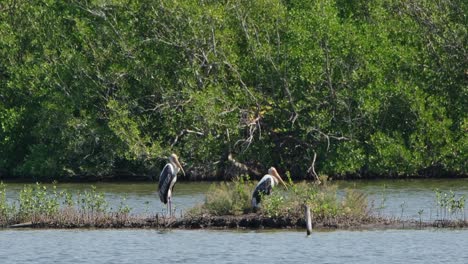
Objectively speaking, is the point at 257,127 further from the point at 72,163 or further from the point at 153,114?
the point at 72,163

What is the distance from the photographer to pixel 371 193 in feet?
107

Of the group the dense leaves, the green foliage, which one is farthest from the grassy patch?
the dense leaves

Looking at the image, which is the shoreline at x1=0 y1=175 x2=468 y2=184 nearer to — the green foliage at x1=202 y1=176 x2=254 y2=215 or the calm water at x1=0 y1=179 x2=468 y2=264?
the green foliage at x1=202 y1=176 x2=254 y2=215

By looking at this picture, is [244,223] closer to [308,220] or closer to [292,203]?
[292,203]

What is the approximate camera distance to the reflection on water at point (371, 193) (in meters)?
28.8

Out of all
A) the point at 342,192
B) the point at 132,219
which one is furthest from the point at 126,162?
the point at 132,219

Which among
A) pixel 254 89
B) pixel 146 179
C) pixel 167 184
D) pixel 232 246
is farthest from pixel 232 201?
pixel 146 179

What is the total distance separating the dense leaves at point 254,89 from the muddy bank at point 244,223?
38.1 ft

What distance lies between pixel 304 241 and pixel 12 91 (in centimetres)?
2018

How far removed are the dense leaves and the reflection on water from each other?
36.4 inches

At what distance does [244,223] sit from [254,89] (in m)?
14.2

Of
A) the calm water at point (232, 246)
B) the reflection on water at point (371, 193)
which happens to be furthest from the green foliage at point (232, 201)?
the reflection on water at point (371, 193)

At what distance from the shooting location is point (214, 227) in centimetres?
2450

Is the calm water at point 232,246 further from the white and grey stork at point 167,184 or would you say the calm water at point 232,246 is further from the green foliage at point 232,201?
the white and grey stork at point 167,184
